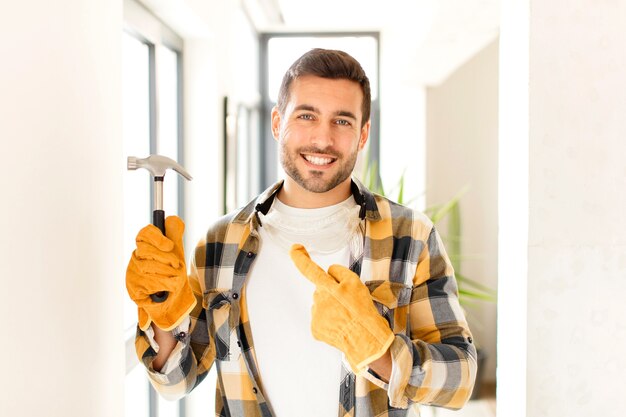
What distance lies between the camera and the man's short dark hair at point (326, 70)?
145 cm

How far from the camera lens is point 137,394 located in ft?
7.44

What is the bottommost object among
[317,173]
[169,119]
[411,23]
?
[317,173]

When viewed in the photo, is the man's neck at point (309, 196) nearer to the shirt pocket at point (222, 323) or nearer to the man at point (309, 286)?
the man at point (309, 286)

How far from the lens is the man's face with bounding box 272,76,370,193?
1.43 meters

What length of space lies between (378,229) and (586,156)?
Answer: 22.0 inches

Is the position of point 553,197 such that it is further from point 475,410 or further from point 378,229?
point 475,410

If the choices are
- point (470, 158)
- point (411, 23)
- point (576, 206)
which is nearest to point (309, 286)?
point (576, 206)

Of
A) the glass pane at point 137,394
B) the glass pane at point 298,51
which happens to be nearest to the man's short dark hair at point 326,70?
the glass pane at point 137,394

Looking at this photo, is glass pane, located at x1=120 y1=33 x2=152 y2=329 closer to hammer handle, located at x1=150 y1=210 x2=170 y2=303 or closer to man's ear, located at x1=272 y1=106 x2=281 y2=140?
man's ear, located at x1=272 y1=106 x2=281 y2=140

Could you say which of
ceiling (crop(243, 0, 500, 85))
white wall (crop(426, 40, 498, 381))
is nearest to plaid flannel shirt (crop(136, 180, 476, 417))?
ceiling (crop(243, 0, 500, 85))

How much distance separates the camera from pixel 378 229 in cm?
142

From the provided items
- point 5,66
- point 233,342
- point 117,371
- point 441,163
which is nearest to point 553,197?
point 233,342

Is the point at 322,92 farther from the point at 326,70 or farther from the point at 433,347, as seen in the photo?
the point at 433,347

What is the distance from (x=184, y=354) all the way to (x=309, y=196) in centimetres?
44
